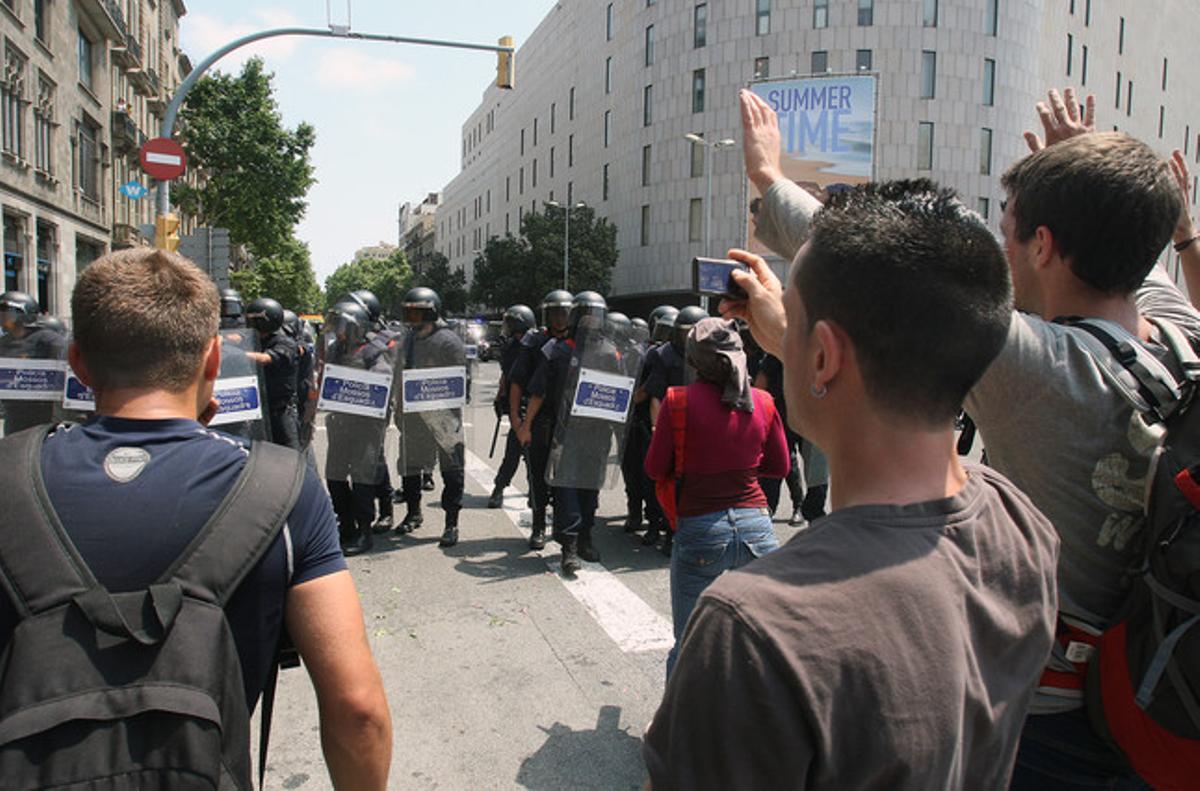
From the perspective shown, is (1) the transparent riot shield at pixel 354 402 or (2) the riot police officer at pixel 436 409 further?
(2) the riot police officer at pixel 436 409

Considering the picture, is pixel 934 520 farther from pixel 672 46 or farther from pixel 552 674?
pixel 672 46

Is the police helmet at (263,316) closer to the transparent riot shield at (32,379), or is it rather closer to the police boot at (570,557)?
the transparent riot shield at (32,379)

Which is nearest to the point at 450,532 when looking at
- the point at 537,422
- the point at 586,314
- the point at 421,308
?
the point at 537,422

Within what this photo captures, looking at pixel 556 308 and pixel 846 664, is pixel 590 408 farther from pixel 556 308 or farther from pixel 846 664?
pixel 846 664

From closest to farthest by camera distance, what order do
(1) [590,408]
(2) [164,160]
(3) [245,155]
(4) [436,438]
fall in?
(1) [590,408], (4) [436,438], (2) [164,160], (3) [245,155]

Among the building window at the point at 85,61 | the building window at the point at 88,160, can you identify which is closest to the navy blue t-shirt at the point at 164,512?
the building window at the point at 88,160

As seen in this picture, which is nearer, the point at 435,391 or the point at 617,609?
the point at 617,609

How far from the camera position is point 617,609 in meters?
5.29

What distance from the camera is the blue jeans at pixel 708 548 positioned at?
340 centimetres

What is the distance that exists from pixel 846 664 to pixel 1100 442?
0.92 metres

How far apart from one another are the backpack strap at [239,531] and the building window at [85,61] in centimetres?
3384

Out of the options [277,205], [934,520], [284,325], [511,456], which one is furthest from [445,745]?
[277,205]

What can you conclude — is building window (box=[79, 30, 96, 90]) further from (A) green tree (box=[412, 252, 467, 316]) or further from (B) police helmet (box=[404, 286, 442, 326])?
(A) green tree (box=[412, 252, 467, 316])

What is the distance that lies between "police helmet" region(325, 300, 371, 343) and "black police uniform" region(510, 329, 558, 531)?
1.36 metres
